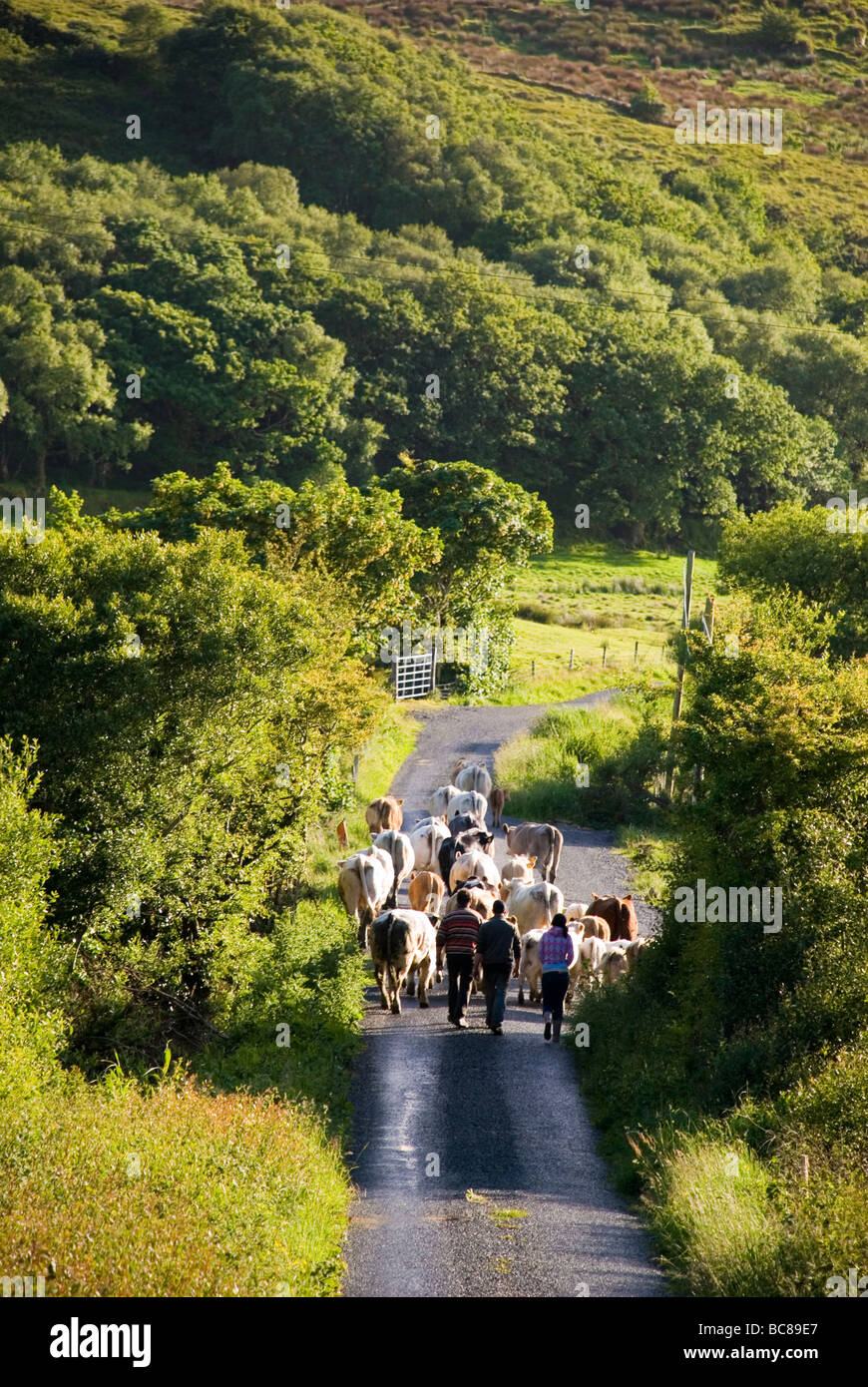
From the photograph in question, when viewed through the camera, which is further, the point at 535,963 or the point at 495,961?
the point at 535,963

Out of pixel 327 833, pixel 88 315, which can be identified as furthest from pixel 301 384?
pixel 327 833

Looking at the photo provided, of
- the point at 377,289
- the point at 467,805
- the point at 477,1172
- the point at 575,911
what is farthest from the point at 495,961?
the point at 377,289

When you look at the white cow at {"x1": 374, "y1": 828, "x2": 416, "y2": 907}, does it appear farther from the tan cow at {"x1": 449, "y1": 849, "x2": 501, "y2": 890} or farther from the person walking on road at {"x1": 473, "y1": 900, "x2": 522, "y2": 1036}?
the person walking on road at {"x1": 473, "y1": 900, "x2": 522, "y2": 1036}

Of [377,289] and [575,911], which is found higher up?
[377,289]

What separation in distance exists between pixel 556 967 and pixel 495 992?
88cm

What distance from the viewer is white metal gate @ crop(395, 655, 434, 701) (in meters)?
44.8

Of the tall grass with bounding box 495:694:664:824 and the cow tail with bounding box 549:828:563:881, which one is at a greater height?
the cow tail with bounding box 549:828:563:881

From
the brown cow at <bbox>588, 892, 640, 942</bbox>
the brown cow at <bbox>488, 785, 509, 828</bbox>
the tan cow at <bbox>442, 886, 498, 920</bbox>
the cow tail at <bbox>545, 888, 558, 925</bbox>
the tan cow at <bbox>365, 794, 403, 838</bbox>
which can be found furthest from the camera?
the brown cow at <bbox>488, 785, 509, 828</bbox>

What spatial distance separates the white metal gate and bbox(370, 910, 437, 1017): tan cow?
24.3 meters

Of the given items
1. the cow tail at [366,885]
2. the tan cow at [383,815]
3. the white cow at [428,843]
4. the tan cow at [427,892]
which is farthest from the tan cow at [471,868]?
the tan cow at [383,815]

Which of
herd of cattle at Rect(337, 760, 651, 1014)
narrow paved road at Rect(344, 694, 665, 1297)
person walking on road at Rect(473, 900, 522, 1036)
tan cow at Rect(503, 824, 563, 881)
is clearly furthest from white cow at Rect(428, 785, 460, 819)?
person walking on road at Rect(473, 900, 522, 1036)

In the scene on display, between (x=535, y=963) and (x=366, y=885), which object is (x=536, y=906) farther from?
(x=366, y=885)

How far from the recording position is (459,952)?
18.6m
